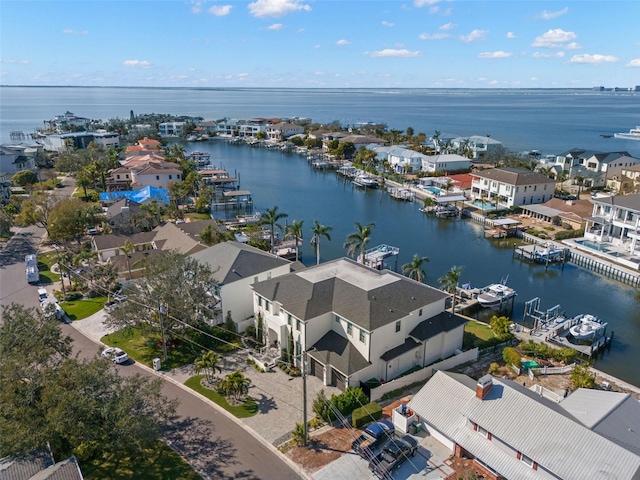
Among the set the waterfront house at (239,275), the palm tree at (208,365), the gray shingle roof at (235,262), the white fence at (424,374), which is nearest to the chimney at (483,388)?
the white fence at (424,374)

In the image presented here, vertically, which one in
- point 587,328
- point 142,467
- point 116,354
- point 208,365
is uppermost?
point 208,365

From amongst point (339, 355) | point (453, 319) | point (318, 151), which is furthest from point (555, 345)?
point (318, 151)

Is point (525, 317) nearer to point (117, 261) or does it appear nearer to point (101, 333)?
point (101, 333)

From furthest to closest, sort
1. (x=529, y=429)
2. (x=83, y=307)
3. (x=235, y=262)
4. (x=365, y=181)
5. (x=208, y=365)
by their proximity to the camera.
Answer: (x=365, y=181)
(x=83, y=307)
(x=235, y=262)
(x=208, y=365)
(x=529, y=429)

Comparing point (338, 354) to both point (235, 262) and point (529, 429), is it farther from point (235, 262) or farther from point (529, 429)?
point (235, 262)

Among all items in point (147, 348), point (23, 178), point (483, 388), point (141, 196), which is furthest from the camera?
point (23, 178)

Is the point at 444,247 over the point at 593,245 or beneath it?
beneath

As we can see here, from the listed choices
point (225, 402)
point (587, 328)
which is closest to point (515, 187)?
point (587, 328)
